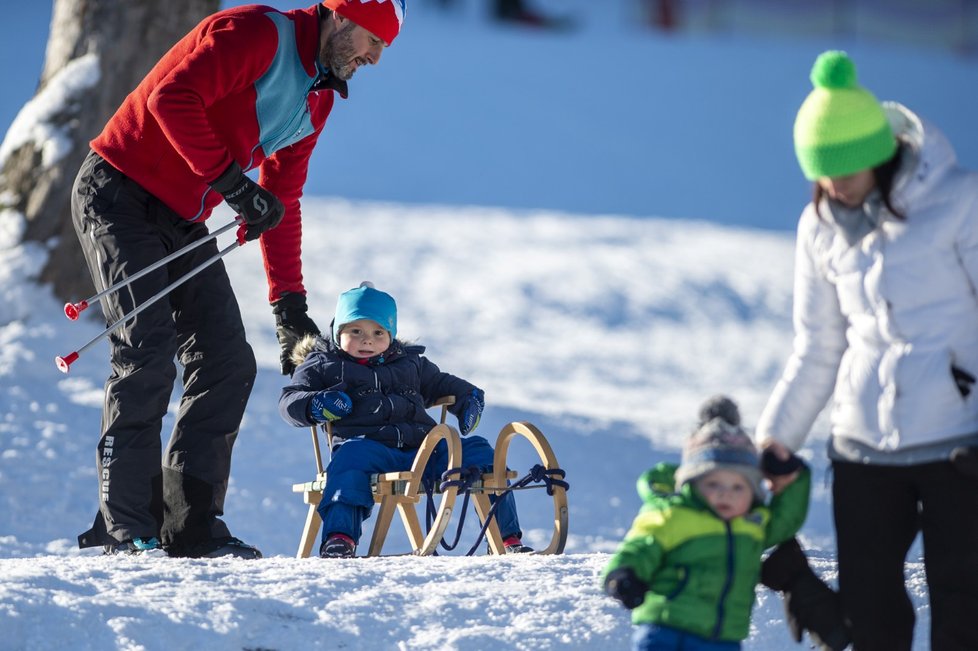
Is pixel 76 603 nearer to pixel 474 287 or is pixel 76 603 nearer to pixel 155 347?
pixel 155 347

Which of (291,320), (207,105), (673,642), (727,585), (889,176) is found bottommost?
(673,642)

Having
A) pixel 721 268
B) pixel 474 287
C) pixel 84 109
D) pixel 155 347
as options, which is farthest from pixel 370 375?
pixel 721 268

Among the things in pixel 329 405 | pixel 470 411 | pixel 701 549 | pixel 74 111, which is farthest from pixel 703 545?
pixel 74 111

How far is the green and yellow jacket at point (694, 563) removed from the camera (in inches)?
112

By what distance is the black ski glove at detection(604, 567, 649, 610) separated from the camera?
2762mm

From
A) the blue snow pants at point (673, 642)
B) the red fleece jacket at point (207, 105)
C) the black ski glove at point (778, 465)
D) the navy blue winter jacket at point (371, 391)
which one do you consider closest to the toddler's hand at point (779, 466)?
the black ski glove at point (778, 465)

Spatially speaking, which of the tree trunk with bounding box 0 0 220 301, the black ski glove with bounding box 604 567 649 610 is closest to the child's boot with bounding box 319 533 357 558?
the black ski glove with bounding box 604 567 649 610

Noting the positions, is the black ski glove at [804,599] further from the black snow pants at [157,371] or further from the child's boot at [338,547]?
the black snow pants at [157,371]

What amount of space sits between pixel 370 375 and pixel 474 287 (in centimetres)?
1095

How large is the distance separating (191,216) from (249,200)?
326 mm

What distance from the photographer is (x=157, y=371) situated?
169 inches

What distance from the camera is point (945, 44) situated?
2381 cm

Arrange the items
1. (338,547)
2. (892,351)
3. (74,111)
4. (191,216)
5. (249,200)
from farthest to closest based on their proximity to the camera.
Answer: (74,111) → (338,547) → (191,216) → (249,200) → (892,351)

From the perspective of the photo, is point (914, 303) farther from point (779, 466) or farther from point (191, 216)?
point (191, 216)
